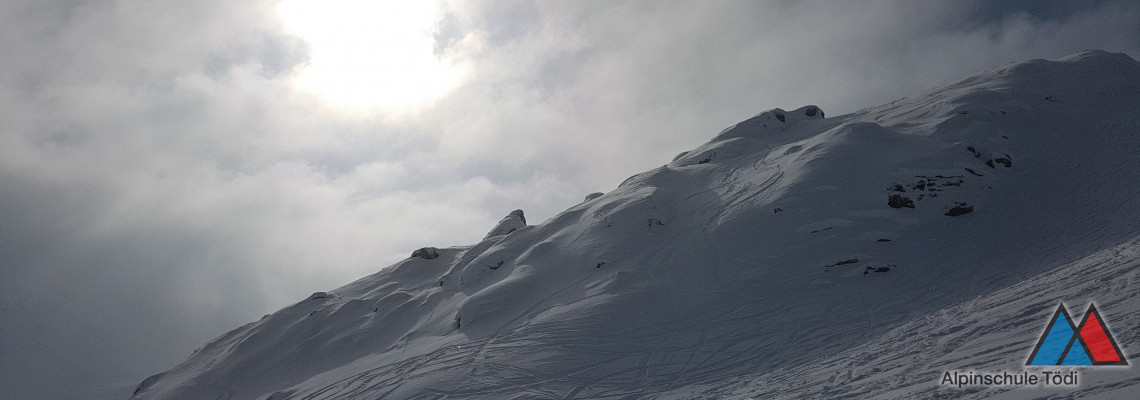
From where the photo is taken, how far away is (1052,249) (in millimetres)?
24172

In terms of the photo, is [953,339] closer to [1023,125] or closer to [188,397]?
[1023,125]

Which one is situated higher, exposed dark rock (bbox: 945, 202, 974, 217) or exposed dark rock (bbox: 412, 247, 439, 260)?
exposed dark rock (bbox: 412, 247, 439, 260)

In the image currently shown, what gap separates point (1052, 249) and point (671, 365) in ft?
53.0

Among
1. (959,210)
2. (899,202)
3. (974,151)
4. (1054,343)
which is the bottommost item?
(1054,343)

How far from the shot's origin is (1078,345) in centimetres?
1219

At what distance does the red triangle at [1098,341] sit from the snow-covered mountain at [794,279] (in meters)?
0.27

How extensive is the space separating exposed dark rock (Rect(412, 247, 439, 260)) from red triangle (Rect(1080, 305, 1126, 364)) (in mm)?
45702

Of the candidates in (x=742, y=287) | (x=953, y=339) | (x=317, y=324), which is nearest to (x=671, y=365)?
(x=742, y=287)

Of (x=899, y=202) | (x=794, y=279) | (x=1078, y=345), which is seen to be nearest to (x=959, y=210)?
(x=899, y=202)

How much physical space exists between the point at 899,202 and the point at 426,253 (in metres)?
36.8

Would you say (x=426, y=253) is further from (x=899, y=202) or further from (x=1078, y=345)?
(x=1078, y=345)

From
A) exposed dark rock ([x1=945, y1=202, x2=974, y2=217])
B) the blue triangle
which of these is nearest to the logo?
the blue triangle

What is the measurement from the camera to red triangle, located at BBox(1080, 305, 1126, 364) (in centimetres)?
1105

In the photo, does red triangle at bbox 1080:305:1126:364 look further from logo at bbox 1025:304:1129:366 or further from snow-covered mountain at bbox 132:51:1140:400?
snow-covered mountain at bbox 132:51:1140:400
